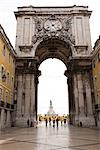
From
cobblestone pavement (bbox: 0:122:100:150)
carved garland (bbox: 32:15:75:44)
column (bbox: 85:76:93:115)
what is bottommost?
cobblestone pavement (bbox: 0:122:100:150)

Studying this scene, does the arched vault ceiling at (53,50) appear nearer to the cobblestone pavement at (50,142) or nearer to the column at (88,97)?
the column at (88,97)

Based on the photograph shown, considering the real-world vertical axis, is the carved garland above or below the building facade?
above

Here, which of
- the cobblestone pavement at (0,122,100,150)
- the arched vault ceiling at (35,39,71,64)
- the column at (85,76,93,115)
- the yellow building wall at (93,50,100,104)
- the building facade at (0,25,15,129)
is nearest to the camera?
the cobblestone pavement at (0,122,100,150)

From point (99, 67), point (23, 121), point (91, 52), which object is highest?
point (91, 52)

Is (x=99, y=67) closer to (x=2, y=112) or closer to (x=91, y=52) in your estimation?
(x=91, y=52)

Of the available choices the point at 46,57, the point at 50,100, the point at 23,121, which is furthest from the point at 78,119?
the point at 50,100

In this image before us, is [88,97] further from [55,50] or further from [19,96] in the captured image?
[55,50]

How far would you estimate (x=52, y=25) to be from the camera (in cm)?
3478

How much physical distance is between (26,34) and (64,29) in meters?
7.15

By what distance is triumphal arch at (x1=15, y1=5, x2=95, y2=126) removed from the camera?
30.0 m

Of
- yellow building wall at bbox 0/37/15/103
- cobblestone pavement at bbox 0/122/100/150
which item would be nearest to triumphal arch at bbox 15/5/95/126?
yellow building wall at bbox 0/37/15/103

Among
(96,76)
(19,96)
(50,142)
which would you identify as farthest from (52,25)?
(50,142)

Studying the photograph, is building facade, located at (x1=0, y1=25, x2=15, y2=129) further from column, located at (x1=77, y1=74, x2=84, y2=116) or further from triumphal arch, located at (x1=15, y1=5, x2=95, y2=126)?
column, located at (x1=77, y1=74, x2=84, y2=116)

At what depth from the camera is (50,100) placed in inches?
3565
